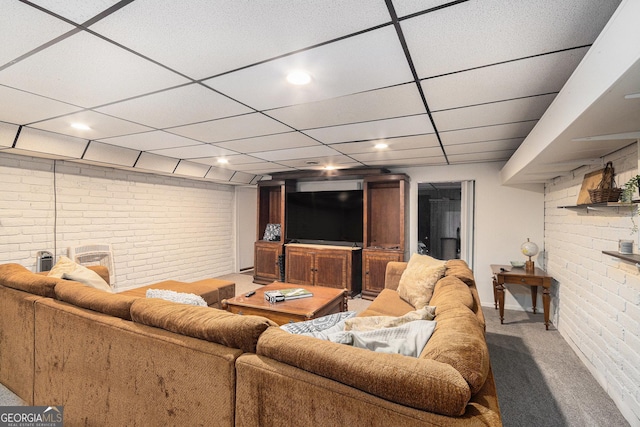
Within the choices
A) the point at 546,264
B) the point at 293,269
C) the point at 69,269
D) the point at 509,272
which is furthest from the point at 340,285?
the point at 69,269

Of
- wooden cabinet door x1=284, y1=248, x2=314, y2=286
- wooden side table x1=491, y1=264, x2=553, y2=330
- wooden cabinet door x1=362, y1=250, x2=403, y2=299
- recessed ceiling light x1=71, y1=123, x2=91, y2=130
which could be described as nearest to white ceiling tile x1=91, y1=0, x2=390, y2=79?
recessed ceiling light x1=71, y1=123, x2=91, y2=130

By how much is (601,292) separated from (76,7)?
383cm

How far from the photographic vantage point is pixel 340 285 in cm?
499

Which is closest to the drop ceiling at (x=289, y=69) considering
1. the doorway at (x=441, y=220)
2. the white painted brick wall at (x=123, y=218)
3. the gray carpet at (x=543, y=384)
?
the white painted brick wall at (x=123, y=218)

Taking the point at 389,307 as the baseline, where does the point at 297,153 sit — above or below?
above

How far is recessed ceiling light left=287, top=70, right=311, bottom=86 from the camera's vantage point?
173 centimetres

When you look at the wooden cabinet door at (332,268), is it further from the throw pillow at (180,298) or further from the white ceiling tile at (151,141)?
the throw pillow at (180,298)

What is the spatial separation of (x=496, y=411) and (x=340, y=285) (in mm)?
4090

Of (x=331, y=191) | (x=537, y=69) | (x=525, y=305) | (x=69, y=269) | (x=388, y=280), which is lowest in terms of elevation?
(x=525, y=305)

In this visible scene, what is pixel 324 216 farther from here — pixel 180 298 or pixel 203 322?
pixel 203 322

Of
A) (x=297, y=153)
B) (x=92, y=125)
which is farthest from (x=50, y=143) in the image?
(x=297, y=153)

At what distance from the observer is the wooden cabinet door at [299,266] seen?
526 cm

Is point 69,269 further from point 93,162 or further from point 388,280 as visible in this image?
point 388,280

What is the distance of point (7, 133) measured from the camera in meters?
2.87
